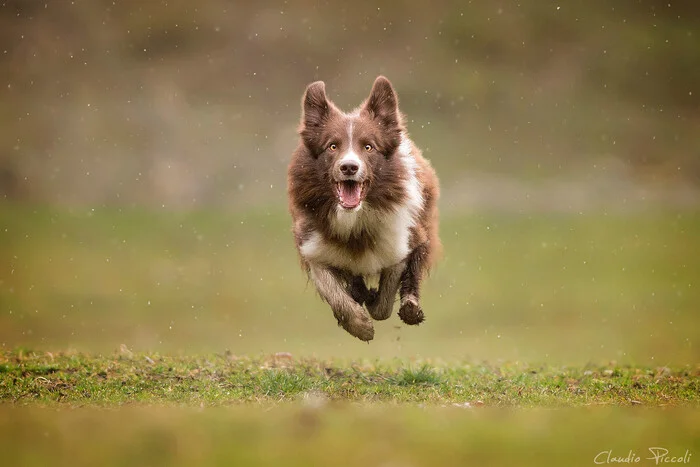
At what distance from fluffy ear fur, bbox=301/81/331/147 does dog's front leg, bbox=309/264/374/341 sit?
4.86ft

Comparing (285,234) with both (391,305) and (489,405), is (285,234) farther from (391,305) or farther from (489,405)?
(489,405)

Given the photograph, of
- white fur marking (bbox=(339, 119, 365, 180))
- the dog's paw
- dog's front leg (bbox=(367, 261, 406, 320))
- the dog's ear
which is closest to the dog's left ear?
the dog's ear

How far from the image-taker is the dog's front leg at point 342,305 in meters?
10.2

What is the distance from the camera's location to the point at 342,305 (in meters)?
10.3

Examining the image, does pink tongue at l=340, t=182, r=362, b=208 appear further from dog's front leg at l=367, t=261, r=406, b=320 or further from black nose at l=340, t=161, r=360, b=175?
dog's front leg at l=367, t=261, r=406, b=320

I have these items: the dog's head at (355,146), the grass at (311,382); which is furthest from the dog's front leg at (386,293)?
the dog's head at (355,146)

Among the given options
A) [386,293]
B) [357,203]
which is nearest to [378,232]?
[357,203]

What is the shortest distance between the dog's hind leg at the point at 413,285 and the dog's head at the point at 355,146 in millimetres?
955

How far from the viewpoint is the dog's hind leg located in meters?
10.5

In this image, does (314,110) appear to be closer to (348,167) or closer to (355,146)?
(355,146)

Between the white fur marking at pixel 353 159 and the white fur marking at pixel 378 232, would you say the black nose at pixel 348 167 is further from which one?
the white fur marking at pixel 378 232

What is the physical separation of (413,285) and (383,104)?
2142 millimetres

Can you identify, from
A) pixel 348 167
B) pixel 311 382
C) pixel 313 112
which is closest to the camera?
pixel 348 167

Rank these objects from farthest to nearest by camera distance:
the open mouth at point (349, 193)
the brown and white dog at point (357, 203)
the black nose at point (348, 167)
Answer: the brown and white dog at point (357, 203) < the open mouth at point (349, 193) < the black nose at point (348, 167)
